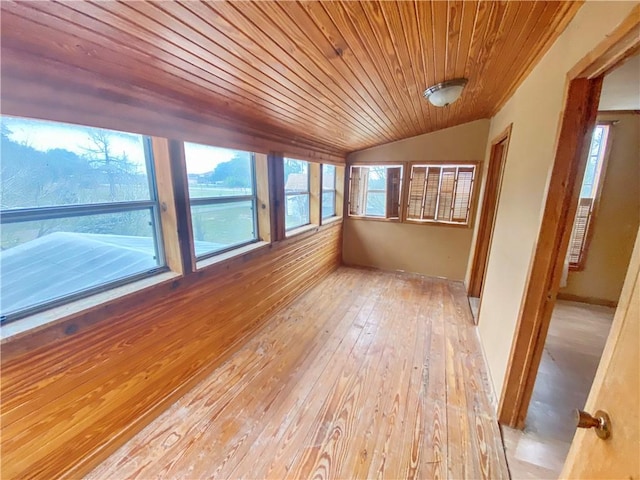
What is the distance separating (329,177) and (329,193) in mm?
261

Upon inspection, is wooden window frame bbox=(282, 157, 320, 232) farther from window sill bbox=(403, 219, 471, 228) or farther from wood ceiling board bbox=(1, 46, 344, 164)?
wood ceiling board bbox=(1, 46, 344, 164)

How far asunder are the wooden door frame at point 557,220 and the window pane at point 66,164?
2.18 metres

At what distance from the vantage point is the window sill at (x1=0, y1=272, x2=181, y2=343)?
3.55 feet

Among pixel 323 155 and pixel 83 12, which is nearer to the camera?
pixel 83 12

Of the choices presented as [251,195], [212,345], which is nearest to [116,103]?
[251,195]

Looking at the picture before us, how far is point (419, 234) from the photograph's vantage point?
422 cm

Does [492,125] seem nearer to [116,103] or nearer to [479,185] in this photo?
[479,185]

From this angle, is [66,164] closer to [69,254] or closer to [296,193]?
[69,254]

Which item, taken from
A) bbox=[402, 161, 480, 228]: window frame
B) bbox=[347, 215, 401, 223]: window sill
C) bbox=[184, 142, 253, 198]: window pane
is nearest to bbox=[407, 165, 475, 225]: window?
bbox=[402, 161, 480, 228]: window frame

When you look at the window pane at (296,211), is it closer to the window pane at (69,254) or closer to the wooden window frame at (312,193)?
the wooden window frame at (312,193)

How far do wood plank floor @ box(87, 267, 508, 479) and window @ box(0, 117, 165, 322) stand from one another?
39.0 inches

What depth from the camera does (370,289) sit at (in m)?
3.78

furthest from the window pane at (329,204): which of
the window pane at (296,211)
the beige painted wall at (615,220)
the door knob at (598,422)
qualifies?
the door knob at (598,422)

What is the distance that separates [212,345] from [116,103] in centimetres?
174
